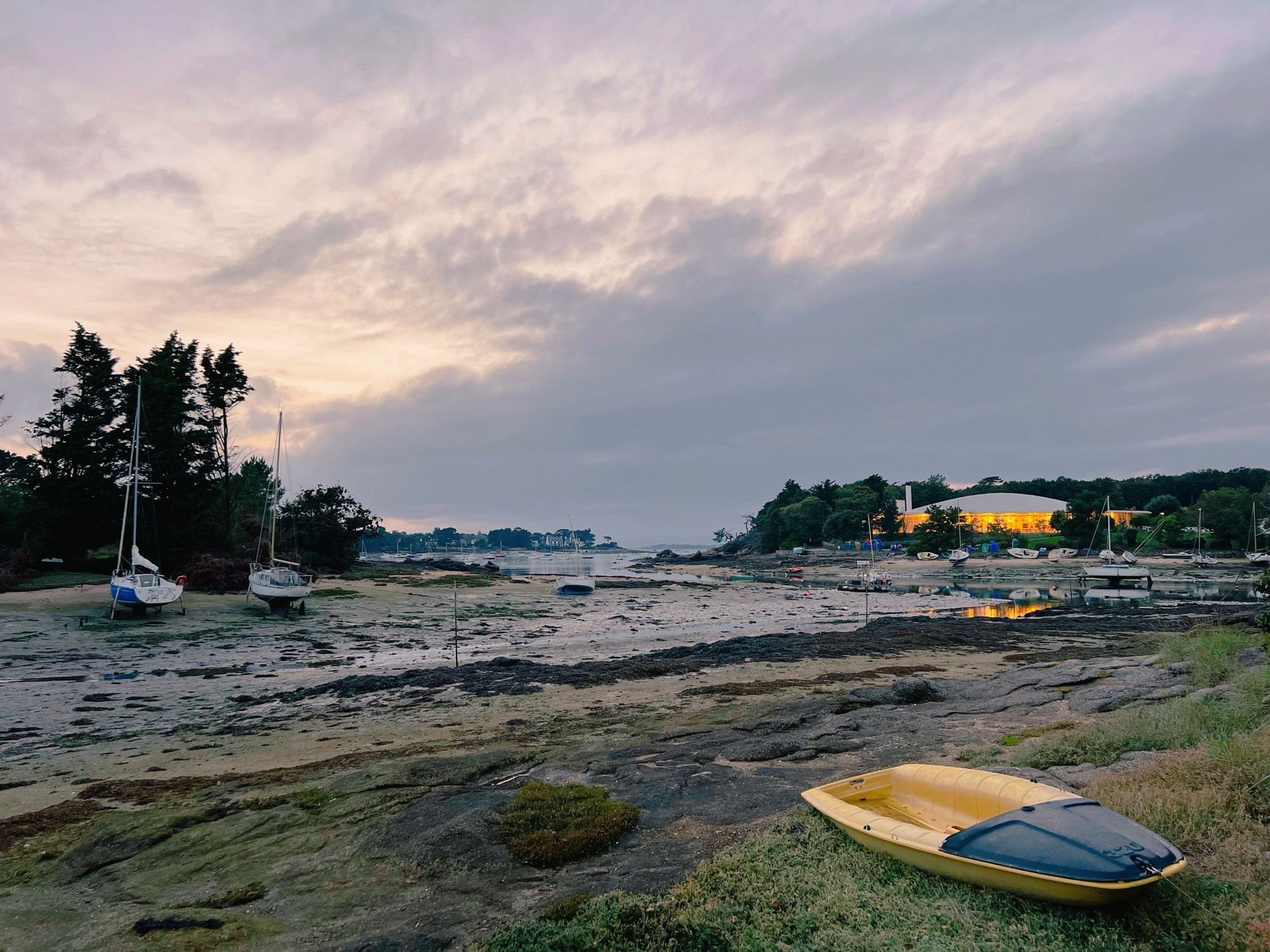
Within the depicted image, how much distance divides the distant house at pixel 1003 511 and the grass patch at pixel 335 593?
377 ft

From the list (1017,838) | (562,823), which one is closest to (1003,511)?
(562,823)

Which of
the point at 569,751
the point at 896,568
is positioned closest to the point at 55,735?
the point at 569,751

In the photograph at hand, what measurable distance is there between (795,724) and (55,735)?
1608 cm

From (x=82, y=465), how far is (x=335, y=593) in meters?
19.0

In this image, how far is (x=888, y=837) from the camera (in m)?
6.03

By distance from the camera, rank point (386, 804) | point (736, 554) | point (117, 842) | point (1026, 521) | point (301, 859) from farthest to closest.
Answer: point (736, 554) → point (1026, 521) → point (386, 804) → point (117, 842) → point (301, 859)

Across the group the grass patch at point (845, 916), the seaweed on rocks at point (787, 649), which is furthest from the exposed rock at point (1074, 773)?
the seaweed on rocks at point (787, 649)

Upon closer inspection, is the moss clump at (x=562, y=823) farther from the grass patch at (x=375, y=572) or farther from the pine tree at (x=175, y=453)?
the grass patch at (x=375, y=572)

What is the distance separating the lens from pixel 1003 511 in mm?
148375

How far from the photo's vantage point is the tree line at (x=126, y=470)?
139 ft

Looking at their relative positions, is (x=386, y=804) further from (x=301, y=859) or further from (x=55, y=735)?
(x=55, y=735)

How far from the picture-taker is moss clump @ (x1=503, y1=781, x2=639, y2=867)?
720 centimetres

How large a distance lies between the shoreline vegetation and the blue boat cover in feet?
1.02

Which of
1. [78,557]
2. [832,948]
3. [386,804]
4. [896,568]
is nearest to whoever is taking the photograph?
[832,948]
